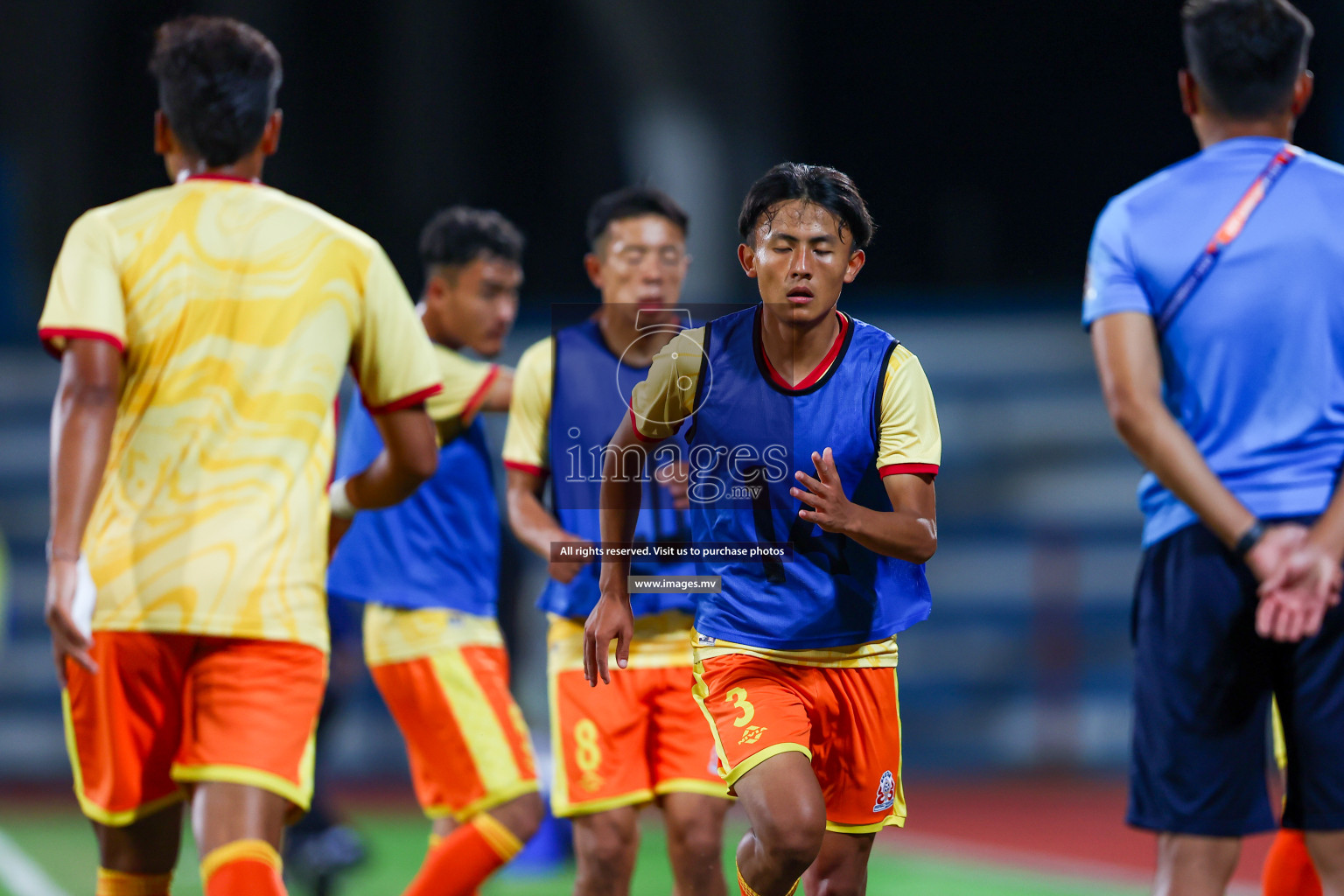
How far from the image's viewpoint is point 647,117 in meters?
12.7

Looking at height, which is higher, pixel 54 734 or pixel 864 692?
pixel 864 692

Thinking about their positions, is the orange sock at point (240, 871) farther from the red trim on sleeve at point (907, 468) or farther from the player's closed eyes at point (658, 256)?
the player's closed eyes at point (658, 256)

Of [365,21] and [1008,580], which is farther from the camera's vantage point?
[365,21]

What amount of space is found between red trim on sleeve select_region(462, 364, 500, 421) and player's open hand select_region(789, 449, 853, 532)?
7.23 ft

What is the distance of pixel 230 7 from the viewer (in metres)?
14.9

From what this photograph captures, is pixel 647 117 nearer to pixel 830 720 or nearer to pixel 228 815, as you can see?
pixel 830 720

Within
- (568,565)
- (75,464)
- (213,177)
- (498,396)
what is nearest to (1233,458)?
(568,565)

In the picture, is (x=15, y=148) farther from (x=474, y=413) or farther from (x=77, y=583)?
(x=77, y=583)

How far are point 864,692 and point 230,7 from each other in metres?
13.4

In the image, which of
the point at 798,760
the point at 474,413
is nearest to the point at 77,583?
the point at 798,760

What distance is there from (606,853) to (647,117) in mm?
9185

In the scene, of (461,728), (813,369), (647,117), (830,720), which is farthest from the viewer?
(647,117)

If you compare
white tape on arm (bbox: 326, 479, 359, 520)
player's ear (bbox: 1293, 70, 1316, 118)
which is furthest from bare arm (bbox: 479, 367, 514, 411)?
player's ear (bbox: 1293, 70, 1316, 118)

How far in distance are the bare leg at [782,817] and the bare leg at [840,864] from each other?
5.0 inches
